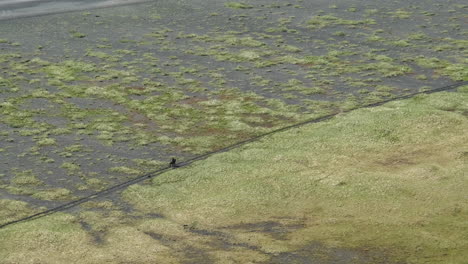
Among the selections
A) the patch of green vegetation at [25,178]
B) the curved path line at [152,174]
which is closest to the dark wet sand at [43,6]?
the patch of green vegetation at [25,178]

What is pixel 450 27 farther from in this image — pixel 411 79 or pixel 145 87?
pixel 145 87

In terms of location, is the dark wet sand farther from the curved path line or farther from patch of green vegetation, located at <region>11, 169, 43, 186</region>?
the curved path line

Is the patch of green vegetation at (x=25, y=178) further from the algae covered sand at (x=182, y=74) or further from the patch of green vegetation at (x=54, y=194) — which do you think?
the patch of green vegetation at (x=54, y=194)

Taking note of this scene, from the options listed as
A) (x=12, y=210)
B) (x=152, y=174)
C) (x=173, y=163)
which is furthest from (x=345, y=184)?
(x=12, y=210)

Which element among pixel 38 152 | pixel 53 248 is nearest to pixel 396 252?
pixel 53 248

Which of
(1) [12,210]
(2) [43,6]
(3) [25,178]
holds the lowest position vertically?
(1) [12,210]

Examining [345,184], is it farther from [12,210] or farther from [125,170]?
[12,210]

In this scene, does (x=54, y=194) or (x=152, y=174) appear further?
(x=152, y=174)

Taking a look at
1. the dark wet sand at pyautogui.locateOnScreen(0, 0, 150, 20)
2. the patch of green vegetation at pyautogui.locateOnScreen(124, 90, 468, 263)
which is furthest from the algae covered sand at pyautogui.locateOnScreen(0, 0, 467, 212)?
the patch of green vegetation at pyautogui.locateOnScreen(124, 90, 468, 263)
